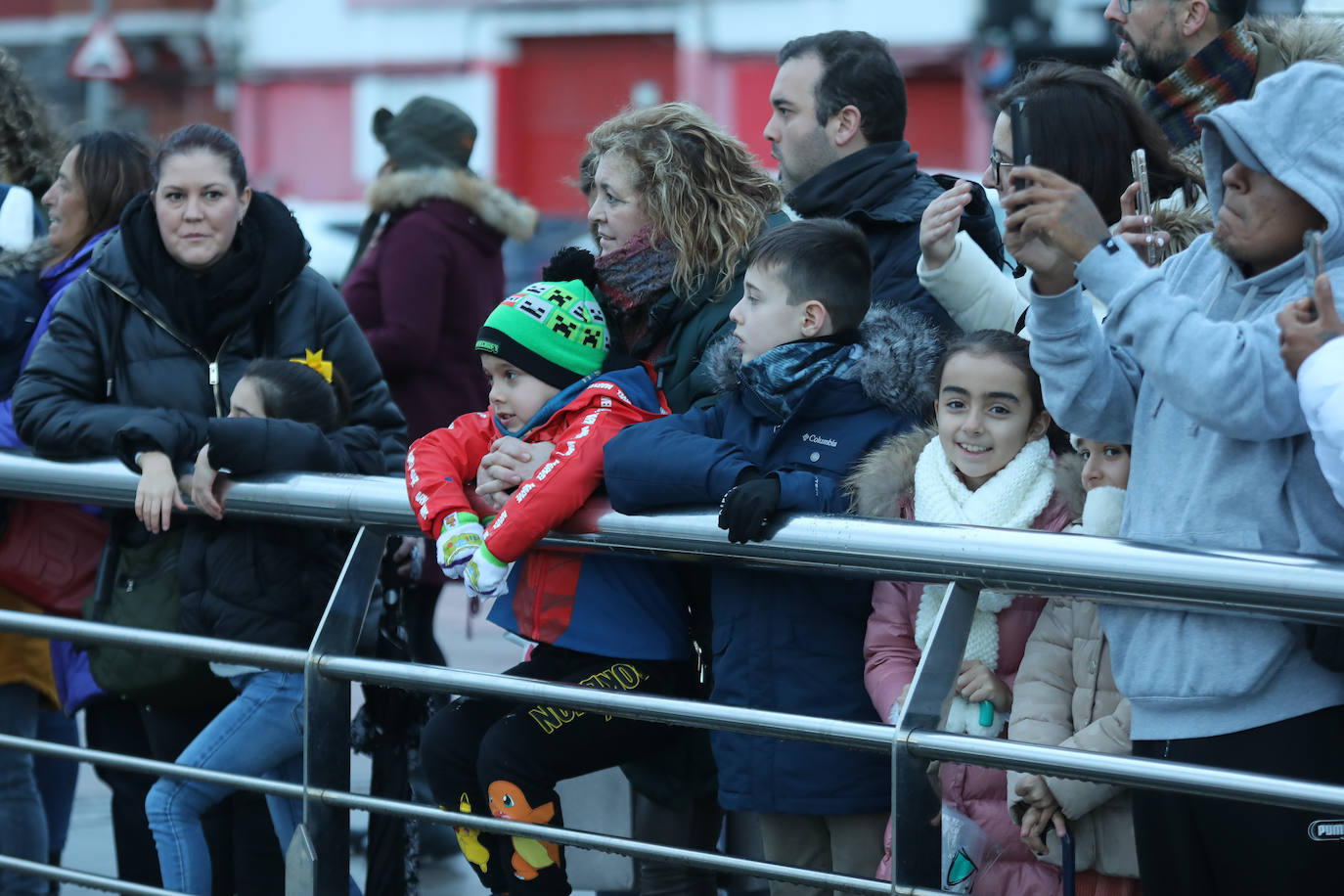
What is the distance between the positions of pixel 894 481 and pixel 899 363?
0.22 m

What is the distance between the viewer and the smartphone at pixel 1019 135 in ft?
8.25

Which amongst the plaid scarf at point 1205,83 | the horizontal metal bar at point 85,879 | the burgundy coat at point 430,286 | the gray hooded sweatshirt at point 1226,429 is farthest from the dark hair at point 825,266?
the burgundy coat at point 430,286

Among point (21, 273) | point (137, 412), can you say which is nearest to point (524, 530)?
point (137, 412)

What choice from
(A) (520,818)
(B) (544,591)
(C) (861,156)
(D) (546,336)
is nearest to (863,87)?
(C) (861,156)

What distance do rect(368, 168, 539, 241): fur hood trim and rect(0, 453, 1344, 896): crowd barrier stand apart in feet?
7.58

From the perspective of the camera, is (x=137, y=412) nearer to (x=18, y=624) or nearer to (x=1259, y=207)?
(x=18, y=624)

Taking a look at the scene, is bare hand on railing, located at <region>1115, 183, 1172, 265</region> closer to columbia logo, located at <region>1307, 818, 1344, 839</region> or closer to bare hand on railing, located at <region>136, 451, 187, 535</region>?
columbia logo, located at <region>1307, 818, 1344, 839</region>

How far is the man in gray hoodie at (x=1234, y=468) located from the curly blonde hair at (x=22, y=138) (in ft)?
10.8

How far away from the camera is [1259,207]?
2297 mm

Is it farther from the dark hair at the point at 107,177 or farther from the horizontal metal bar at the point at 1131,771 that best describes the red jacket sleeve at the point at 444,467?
the dark hair at the point at 107,177

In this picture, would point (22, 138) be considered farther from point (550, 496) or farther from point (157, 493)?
point (550, 496)

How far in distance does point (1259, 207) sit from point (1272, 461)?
348 millimetres

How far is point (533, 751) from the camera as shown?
2883 mm

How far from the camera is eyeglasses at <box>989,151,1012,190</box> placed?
2785mm
